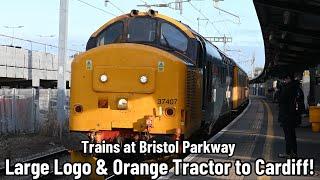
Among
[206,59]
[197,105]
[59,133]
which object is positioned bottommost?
[59,133]

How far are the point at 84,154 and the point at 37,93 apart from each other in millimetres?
12959

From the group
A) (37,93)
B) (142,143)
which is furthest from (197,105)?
(37,93)

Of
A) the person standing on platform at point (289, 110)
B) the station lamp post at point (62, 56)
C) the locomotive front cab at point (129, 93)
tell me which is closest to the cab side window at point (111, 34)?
the locomotive front cab at point (129, 93)

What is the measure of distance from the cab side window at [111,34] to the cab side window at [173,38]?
0.90 metres

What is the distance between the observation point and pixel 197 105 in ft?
40.0

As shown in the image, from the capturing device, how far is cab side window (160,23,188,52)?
456 inches

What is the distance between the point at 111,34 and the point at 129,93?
1.93 m

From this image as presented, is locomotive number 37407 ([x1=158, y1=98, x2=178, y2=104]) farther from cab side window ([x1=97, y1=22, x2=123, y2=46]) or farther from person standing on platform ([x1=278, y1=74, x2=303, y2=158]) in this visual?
person standing on platform ([x1=278, y1=74, x2=303, y2=158])

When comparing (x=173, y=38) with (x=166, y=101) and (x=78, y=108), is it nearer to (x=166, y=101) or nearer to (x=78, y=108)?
(x=166, y=101)

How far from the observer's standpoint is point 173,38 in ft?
38.1

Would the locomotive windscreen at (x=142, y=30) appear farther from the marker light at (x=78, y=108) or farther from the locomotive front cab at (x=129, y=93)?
the marker light at (x=78, y=108)

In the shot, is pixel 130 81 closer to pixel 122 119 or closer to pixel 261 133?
pixel 122 119

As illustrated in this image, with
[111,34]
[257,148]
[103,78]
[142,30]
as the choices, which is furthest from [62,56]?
[103,78]

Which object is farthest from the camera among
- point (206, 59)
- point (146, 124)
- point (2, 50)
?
point (2, 50)
